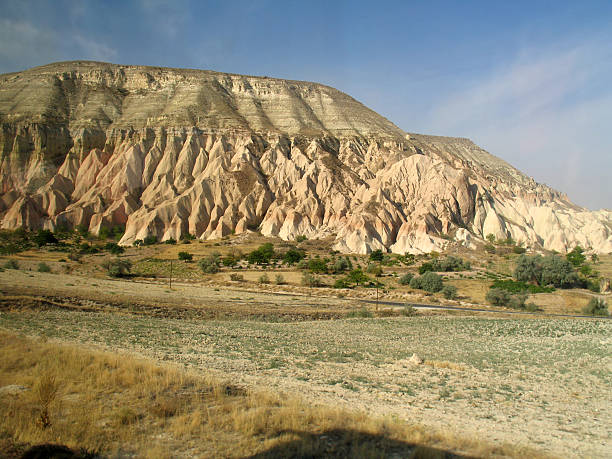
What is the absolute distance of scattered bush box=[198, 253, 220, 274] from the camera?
44.9 meters

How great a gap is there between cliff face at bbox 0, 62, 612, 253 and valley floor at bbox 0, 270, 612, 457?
38.2m

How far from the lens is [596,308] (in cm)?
3266

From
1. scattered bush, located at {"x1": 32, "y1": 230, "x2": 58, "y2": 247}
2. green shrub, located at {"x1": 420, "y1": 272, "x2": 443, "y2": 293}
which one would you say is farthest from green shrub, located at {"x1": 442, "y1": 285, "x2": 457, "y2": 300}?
scattered bush, located at {"x1": 32, "y1": 230, "x2": 58, "y2": 247}

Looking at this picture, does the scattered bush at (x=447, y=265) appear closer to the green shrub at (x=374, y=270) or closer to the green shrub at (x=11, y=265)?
the green shrub at (x=374, y=270)

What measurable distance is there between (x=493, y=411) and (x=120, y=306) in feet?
66.9

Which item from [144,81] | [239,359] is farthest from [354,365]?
[144,81]

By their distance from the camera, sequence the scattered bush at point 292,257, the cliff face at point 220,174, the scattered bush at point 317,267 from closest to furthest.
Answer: the scattered bush at point 317,267 < the scattered bush at point 292,257 < the cliff face at point 220,174

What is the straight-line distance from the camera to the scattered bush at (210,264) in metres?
44.9

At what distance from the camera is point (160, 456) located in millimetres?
→ 4949

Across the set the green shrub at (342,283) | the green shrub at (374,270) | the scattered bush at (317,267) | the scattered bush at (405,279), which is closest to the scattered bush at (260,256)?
the scattered bush at (317,267)

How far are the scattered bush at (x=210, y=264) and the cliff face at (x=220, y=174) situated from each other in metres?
15.1

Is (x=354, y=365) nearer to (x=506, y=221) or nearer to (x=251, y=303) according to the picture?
(x=251, y=303)

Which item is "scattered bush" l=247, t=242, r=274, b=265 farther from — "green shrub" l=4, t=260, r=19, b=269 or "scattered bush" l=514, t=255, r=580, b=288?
"scattered bush" l=514, t=255, r=580, b=288

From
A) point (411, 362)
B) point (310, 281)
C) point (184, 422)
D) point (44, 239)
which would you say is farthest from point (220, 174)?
point (184, 422)
